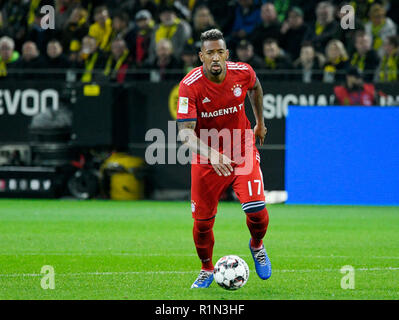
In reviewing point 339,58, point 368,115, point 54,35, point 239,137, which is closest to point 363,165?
point 368,115

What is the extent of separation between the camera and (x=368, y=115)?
55.1ft

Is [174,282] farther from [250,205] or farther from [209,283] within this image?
[250,205]

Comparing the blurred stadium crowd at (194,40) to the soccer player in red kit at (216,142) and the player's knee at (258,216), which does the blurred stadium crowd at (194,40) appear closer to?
the soccer player in red kit at (216,142)

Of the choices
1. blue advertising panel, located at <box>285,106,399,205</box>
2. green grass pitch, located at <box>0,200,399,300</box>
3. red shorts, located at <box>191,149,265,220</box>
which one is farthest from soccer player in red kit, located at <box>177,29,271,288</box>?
blue advertising panel, located at <box>285,106,399,205</box>

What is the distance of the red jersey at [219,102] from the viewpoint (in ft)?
26.9

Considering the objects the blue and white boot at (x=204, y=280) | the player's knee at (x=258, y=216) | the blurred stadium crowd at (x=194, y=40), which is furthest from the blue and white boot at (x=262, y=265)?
the blurred stadium crowd at (x=194, y=40)

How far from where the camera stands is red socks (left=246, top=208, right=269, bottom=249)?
8.28 m

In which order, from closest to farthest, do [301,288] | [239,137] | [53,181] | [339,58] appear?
1. [301,288]
2. [239,137]
3. [339,58]
4. [53,181]

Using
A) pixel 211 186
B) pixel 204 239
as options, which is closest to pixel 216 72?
pixel 211 186

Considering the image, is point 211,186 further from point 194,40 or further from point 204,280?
point 194,40

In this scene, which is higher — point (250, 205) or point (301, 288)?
point (250, 205)

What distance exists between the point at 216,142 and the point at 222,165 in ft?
1.88

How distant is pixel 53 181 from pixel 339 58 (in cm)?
601
